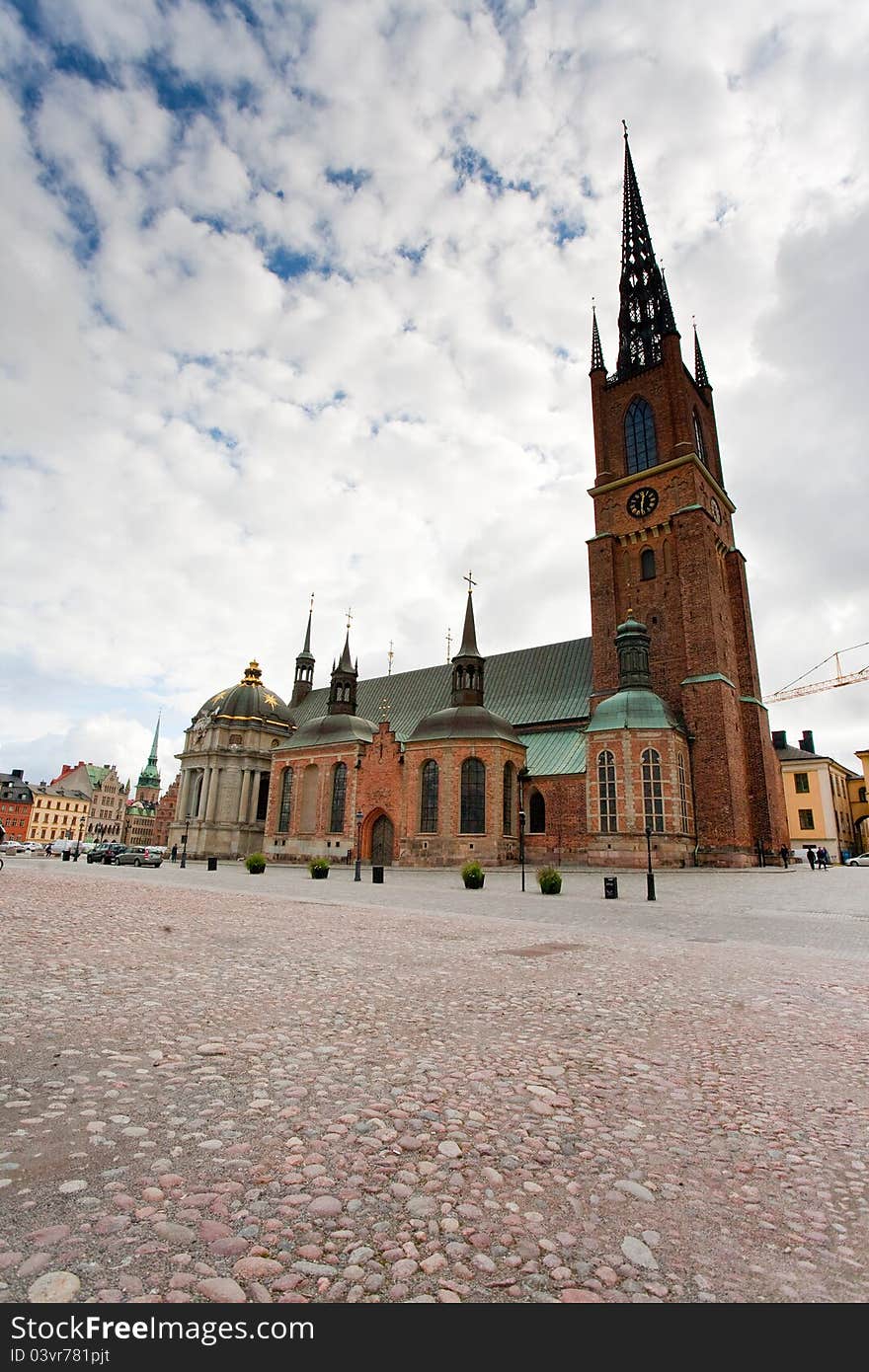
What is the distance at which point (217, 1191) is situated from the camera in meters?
2.67

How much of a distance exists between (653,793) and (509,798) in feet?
30.3

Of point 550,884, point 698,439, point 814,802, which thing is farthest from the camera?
point 814,802

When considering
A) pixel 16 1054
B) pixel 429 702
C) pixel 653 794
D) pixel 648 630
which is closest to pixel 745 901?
pixel 653 794

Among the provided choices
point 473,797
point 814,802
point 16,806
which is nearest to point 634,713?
point 473,797

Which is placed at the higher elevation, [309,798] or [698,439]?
[698,439]

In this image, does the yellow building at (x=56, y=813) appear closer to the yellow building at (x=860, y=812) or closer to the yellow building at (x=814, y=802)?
the yellow building at (x=814, y=802)

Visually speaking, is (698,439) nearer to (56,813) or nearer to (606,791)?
(606,791)

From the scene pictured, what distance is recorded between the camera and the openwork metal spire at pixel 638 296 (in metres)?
50.6

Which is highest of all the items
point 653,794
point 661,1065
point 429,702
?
point 429,702

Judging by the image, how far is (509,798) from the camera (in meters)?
40.9

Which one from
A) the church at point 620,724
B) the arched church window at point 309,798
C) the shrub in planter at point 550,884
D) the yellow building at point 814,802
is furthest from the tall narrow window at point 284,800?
the yellow building at point 814,802

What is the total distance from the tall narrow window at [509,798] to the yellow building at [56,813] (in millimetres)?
97398
